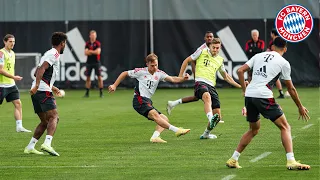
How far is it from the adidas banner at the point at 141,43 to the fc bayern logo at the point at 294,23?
1.04 meters

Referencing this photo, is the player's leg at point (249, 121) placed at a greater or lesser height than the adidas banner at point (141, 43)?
greater

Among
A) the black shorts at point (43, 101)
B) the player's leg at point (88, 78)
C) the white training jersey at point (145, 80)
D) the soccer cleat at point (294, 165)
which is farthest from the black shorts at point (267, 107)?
the player's leg at point (88, 78)

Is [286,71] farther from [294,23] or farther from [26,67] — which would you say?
[26,67]

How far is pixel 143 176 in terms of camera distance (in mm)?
12133

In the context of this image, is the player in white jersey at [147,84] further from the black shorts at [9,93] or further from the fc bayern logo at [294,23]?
the fc bayern logo at [294,23]

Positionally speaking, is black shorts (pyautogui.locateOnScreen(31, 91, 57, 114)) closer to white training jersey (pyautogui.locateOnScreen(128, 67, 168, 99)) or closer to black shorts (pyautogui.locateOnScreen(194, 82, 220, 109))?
white training jersey (pyautogui.locateOnScreen(128, 67, 168, 99))

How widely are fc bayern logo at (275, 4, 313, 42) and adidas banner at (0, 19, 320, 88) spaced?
104cm

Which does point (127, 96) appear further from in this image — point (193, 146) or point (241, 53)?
point (193, 146)

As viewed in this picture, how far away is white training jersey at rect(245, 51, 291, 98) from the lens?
1240 cm

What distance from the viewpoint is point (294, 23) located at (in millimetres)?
28391

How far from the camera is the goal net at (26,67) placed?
108 ft

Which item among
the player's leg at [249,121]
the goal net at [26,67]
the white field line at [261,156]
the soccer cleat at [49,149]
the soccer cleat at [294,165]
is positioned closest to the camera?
the soccer cleat at [294,165]

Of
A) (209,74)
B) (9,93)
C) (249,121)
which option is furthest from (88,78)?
(249,121)

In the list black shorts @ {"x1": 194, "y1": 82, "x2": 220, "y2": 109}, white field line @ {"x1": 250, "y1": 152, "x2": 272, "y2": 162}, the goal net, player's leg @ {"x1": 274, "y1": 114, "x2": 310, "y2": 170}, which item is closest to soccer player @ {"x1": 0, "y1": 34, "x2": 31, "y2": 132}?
black shorts @ {"x1": 194, "y1": 82, "x2": 220, "y2": 109}
